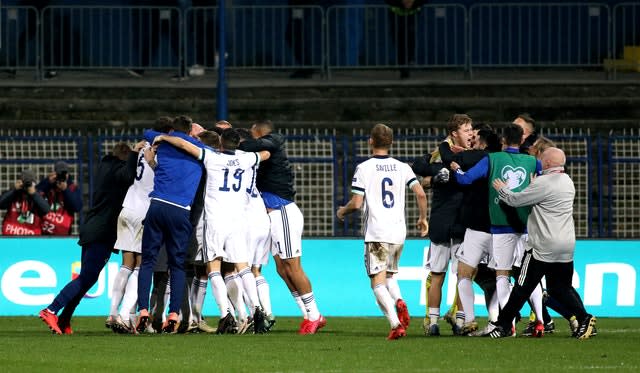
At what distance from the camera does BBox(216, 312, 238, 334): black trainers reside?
16.8 m

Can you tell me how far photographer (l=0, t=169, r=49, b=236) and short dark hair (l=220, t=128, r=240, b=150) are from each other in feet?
19.6

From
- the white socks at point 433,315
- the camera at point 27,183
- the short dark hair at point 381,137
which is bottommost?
the white socks at point 433,315

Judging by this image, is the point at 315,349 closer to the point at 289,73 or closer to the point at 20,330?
the point at 20,330

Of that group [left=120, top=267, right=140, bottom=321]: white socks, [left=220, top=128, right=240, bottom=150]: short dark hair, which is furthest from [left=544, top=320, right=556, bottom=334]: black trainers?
[left=120, top=267, right=140, bottom=321]: white socks

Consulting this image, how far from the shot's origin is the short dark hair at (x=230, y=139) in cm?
1666

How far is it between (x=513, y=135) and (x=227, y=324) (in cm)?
341

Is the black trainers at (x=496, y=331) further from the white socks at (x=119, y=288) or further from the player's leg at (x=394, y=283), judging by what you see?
the white socks at (x=119, y=288)

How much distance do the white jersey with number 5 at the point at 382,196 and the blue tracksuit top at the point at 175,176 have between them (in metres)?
1.64

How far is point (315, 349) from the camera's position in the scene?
14617mm

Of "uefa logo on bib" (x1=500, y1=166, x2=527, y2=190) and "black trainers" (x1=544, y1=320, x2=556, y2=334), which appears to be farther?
"black trainers" (x1=544, y1=320, x2=556, y2=334)

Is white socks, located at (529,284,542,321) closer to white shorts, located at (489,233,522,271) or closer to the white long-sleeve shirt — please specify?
white shorts, located at (489,233,522,271)

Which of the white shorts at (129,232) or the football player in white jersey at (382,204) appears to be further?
the white shorts at (129,232)

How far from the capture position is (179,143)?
1639 cm

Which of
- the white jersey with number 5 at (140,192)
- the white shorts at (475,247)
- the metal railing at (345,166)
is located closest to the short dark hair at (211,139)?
the white jersey with number 5 at (140,192)
